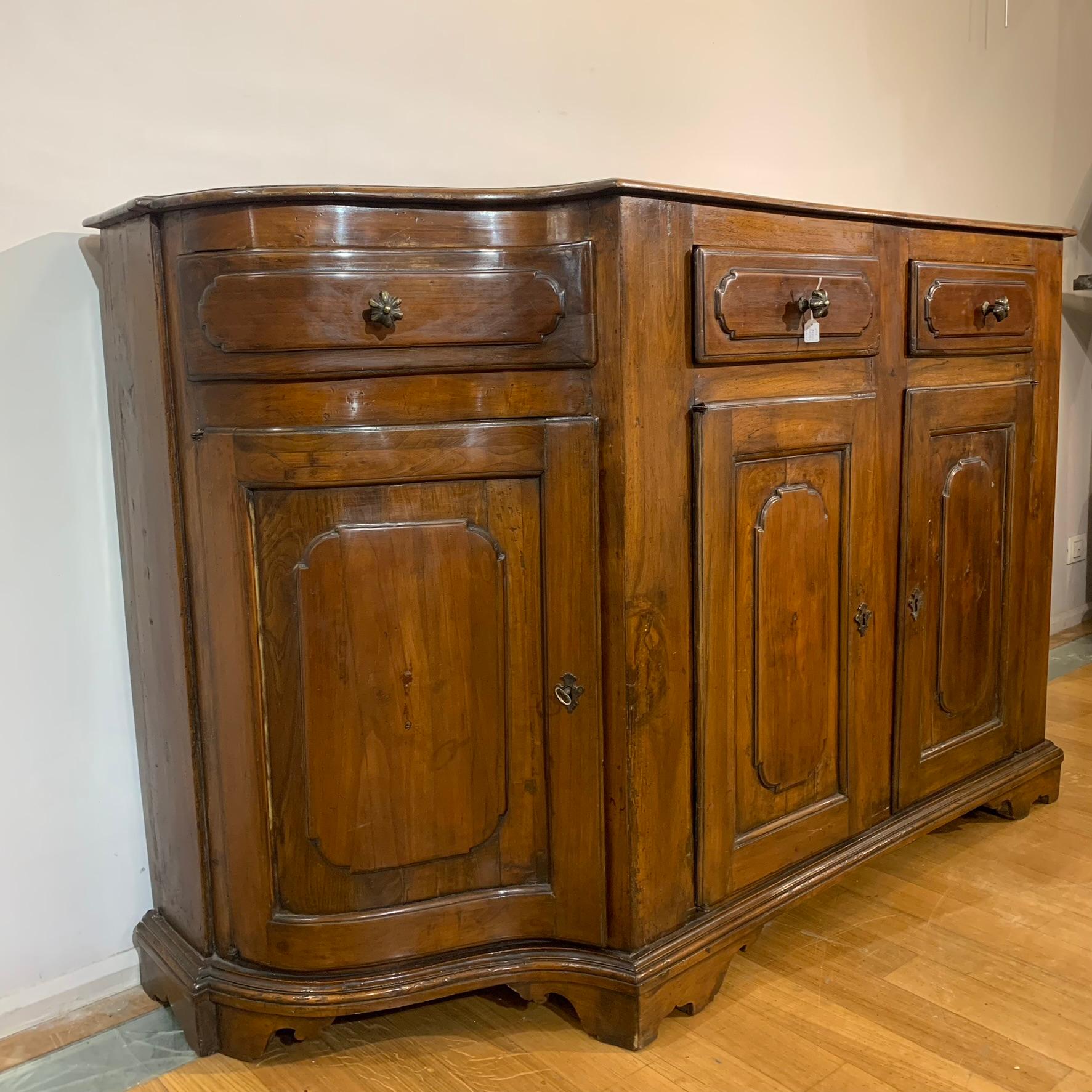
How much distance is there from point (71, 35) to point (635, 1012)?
1.50 m

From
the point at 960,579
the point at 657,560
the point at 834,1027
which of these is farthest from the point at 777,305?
the point at 834,1027

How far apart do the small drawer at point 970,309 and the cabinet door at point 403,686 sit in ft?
2.28

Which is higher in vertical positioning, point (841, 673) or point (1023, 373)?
point (1023, 373)

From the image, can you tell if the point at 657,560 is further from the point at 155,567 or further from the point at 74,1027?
the point at 74,1027

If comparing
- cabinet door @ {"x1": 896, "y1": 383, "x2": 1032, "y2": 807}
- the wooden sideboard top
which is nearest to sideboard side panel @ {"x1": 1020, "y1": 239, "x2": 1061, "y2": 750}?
cabinet door @ {"x1": 896, "y1": 383, "x2": 1032, "y2": 807}

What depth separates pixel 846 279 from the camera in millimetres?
1566

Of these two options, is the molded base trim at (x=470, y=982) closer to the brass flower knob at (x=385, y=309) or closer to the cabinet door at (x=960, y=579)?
the cabinet door at (x=960, y=579)

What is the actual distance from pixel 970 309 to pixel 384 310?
3.47 feet

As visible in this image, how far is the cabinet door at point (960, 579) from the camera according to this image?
1.78 metres

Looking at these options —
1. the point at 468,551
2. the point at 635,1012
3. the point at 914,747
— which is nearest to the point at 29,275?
the point at 468,551

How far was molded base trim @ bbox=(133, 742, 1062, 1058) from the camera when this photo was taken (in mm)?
A: 1387

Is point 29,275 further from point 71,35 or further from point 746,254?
point 746,254

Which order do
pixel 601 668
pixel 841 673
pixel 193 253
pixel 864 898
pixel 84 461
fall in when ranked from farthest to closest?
pixel 864 898
pixel 841 673
pixel 84 461
pixel 601 668
pixel 193 253

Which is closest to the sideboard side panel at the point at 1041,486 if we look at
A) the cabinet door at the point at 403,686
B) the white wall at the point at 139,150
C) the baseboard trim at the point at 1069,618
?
the white wall at the point at 139,150
